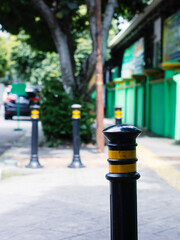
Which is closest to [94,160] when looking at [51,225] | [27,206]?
[27,206]

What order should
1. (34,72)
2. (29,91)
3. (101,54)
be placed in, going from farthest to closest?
(34,72)
(29,91)
(101,54)

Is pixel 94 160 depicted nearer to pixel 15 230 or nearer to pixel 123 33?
pixel 15 230

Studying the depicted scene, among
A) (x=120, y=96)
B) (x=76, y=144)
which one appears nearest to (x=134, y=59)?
(x=120, y=96)

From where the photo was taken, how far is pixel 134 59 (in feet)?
81.3

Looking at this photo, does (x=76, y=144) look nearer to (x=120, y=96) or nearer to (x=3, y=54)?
(x=120, y=96)

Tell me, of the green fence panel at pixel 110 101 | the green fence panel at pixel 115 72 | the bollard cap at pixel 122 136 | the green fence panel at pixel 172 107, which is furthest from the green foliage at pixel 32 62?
the bollard cap at pixel 122 136

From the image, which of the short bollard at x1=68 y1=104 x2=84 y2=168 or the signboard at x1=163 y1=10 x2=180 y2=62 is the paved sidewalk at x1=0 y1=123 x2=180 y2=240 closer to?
the short bollard at x1=68 y1=104 x2=84 y2=168

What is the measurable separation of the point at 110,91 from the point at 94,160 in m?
23.2

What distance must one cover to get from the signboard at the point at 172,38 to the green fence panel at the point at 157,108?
108 centimetres

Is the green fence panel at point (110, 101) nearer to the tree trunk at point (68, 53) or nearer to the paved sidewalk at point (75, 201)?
the tree trunk at point (68, 53)

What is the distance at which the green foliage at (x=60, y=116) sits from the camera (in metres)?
12.5

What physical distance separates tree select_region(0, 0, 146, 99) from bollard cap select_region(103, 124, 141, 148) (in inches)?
353

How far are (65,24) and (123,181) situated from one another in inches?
445

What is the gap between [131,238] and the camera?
120 inches
